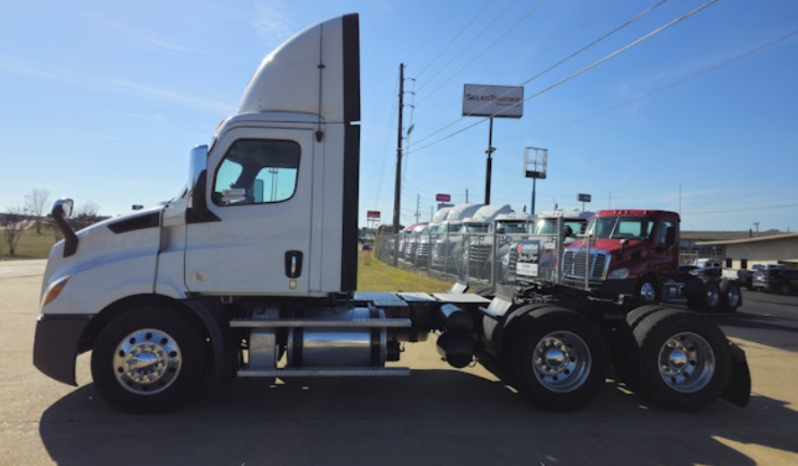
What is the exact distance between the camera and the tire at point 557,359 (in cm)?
548

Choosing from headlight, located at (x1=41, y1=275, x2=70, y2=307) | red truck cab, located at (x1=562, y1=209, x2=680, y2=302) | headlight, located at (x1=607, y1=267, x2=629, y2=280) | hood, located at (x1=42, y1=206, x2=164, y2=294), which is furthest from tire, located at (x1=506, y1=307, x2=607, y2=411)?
headlight, located at (x1=607, y1=267, x2=629, y2=280)

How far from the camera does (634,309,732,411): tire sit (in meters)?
5.63

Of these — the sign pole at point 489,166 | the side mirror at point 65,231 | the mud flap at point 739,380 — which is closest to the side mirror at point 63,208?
the side mirror at point 65,231

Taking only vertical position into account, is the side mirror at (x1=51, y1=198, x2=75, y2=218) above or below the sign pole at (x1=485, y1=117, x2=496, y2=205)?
below

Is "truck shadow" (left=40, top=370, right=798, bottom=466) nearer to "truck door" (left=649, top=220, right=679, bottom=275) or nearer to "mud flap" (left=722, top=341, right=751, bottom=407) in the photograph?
"mud flap" (left=722, top=341, right=751, bottom=407)

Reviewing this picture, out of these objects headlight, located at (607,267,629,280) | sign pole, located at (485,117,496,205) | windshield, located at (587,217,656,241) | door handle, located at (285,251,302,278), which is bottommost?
headlight, located at (607,267,629,280)

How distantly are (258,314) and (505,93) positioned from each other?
48.8 meters

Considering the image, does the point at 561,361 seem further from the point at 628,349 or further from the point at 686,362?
the point at 686,362

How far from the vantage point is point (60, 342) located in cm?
499

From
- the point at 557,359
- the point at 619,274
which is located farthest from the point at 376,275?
the point at 557,359

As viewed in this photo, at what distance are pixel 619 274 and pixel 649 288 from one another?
108 centimetres

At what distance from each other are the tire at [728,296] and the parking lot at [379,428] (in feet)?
37.4

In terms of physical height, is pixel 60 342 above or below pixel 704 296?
above

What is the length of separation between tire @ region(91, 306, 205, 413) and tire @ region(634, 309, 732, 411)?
460 centimetres
